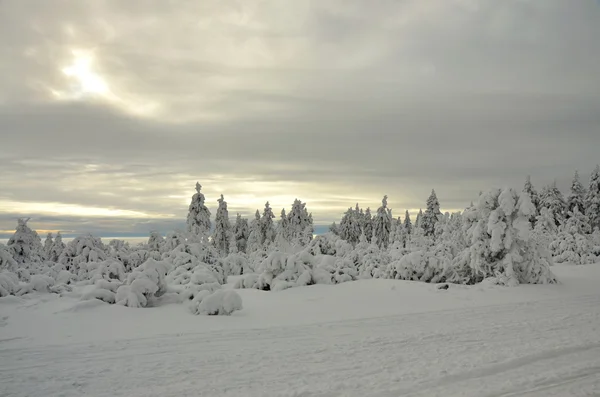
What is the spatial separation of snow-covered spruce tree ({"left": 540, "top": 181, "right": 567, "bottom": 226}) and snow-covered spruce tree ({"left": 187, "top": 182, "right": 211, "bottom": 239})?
133 feet

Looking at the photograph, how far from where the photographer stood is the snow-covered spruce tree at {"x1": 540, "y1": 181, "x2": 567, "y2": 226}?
5034 cm

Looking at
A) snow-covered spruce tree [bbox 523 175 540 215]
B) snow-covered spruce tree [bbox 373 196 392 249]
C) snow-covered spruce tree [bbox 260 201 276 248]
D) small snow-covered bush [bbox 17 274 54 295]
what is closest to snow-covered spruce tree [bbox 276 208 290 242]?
snow-covered spruce tree [bbox 260 201 276 248]

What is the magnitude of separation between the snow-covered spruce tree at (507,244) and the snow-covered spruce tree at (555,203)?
39.0m

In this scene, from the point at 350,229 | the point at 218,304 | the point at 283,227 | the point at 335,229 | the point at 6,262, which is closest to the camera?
the point at 218,304

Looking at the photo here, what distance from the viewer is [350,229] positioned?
2820 inches

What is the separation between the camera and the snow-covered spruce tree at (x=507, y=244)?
16406mm

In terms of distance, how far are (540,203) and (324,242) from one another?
37857 mm

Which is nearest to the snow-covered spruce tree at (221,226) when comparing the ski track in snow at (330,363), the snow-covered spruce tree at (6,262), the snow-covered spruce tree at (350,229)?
the snow-covered spruce tree at (350,229)

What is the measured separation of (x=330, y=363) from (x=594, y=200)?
175 ft

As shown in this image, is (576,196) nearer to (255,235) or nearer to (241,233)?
(255,235)

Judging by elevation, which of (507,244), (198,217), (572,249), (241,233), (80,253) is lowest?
(572,249)

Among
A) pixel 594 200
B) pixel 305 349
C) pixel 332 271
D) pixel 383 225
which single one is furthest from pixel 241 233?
pixel 305 349

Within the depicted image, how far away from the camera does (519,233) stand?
53.7 feet

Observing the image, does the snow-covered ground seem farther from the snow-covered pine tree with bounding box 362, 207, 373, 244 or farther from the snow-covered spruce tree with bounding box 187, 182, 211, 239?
the snow-covered pine tree with bounding box 362, 207, 373, 244
